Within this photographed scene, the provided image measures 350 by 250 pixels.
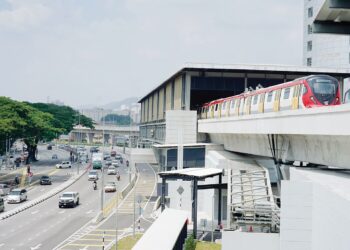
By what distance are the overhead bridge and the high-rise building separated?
146 ft

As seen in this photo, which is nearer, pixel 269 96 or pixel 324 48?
pixel 269 96

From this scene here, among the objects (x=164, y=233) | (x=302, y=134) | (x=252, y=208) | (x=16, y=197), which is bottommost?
(x=16, y=197)

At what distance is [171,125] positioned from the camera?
51.9 meters

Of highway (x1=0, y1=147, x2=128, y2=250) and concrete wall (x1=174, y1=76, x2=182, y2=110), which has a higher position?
concrete wall (x1=174, y1=76, x2=182, y2=110)

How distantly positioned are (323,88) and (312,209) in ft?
29.3

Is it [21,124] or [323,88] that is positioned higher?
[323,88]

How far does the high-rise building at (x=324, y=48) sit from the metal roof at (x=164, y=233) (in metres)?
52.3

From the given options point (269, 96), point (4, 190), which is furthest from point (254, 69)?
point (4, 190)

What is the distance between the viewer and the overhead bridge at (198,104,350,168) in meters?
21.5

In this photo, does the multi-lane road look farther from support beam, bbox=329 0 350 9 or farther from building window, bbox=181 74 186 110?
support beam, bbox=329 0 350 9

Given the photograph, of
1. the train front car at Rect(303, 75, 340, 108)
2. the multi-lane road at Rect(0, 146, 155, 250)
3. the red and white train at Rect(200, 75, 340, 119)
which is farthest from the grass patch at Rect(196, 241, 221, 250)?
the train front car at Rect(303, 75, 340, 108)

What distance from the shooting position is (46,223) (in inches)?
1710

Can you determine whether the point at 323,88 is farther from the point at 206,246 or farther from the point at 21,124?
the point at 21,124

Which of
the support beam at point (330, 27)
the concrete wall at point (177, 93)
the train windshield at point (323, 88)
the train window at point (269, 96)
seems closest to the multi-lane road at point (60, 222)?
the concrete wall at point (177, 93)
